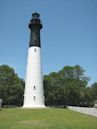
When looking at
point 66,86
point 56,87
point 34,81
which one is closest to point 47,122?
point 34,81

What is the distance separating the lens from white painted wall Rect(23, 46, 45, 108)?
4106 centimetres

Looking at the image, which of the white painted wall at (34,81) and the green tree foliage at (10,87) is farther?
the green tree foliage at (10,87)

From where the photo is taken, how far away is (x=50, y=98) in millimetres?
57781

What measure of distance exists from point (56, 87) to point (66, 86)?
3.45 m

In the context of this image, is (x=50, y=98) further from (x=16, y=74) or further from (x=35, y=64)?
(x=35, y=64)

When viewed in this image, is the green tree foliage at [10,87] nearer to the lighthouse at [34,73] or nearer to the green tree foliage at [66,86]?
the green tree foliage at [66,86]

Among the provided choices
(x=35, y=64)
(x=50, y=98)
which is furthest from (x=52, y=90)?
(x=35, y=64)

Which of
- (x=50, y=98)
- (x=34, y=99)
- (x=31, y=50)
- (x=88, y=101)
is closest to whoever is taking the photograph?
(x=34, y=99)

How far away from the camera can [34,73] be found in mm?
42219

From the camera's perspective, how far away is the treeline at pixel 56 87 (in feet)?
177

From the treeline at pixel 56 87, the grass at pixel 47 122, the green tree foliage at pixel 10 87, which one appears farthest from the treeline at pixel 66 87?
the grass at pixel 47 122

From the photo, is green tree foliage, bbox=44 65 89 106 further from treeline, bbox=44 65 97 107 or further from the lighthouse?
the lighthouse

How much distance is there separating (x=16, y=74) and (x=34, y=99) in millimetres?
18778

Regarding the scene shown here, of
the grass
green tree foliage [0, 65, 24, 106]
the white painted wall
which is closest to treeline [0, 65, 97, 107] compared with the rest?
green tree foliage [0, 65, 24, 106]
